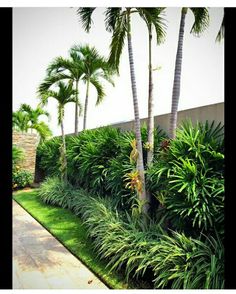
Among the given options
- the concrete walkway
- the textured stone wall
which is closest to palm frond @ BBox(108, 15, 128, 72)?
the concrete walkway

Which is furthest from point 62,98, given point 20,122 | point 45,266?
point 20,122

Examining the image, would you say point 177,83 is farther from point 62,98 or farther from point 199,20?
point 62,98

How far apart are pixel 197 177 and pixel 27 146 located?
9.64m

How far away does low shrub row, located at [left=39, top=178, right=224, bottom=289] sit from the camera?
9.29 feet

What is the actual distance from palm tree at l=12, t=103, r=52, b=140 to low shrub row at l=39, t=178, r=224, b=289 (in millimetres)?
12156

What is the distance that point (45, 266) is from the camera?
3803mm

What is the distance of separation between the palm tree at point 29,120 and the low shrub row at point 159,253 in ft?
39.9

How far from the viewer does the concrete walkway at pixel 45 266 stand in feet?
10.9

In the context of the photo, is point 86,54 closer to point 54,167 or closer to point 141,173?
point 54,167

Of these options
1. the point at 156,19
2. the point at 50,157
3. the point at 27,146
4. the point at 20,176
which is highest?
the point at 156,19

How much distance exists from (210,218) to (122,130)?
376 cm

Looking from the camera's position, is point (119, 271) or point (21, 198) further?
point (21, 198)
